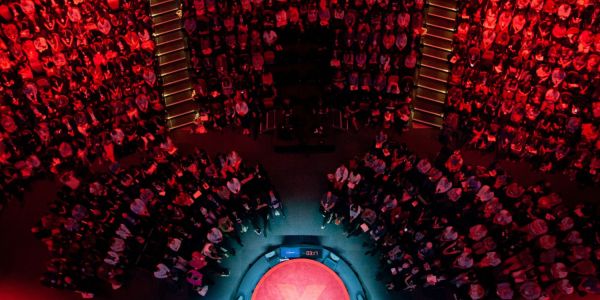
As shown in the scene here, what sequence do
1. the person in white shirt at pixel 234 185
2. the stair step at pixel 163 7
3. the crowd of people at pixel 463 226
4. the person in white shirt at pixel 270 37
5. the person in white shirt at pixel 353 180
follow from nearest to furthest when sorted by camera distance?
the crowd of people at pixel 463 226 < the person in white shirt at pixel 234 185 < the person in white shirt at pixel 353 180 < the person in white shirt at pixel 270 37 < the stair step at pixel 163 7

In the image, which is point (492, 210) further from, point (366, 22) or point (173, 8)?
point (173, 8)

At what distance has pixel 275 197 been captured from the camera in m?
12.2

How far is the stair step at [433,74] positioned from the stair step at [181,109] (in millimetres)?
6763

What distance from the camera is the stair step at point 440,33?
1377cm

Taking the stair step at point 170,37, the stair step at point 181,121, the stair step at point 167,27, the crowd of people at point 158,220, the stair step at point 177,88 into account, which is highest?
the stair step at point 167,27

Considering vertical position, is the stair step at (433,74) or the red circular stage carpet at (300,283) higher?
the stair step at (433,74)

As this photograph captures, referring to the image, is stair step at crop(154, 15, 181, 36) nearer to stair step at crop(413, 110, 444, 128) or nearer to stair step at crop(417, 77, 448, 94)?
stair step at crop(417, 77, 448, 94)

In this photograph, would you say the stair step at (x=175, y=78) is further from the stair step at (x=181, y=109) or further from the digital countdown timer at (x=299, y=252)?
the digital countdown timer at (x=299, y=252)

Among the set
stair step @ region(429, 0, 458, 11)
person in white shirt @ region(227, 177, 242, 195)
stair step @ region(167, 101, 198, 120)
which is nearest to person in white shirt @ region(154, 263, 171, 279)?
person in white shirt @ region(227, 177, 242, 195)

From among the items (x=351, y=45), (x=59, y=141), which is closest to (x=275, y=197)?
(x=351, y=45)

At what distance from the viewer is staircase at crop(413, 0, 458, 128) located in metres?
13.7

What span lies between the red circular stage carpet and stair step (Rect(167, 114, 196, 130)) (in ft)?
16.8

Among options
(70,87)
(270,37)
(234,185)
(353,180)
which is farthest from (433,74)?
(70,87)

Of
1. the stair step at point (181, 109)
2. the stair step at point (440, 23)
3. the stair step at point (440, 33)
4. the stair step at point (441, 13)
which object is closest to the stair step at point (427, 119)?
the stair step at point (440, 33)
